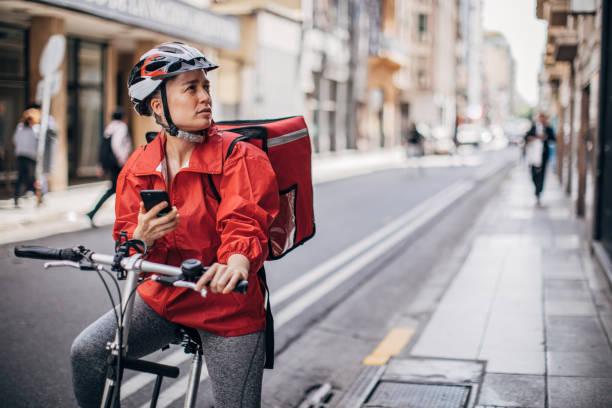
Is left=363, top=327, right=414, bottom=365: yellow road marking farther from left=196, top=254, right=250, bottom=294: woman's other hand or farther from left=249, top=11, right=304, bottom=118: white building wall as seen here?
left=249, top=11, right=304, bottom=118: white building wall

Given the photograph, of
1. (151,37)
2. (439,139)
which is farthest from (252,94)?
(439,139)

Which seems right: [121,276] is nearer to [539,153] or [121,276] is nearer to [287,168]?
[287,168]

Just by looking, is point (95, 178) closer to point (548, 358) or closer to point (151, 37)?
point (151, 37)

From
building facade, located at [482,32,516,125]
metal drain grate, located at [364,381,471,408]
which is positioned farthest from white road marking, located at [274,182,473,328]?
building facade, located at [482,32,516,125]

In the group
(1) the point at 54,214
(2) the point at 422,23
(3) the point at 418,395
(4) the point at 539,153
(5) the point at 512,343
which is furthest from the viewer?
(2) the point at 422,23

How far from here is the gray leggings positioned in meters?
2.49

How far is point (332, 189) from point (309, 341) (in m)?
12.7

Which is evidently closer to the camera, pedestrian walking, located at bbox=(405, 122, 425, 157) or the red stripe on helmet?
the red stripe on helmet

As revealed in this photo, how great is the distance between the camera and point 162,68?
249cm

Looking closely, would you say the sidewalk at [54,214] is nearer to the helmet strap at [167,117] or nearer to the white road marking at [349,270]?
the white road marking at [349,270]

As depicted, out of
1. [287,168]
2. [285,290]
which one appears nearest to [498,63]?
[285,290]

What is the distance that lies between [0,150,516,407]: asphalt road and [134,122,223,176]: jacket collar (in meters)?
2.27

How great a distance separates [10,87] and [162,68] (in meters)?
15.5

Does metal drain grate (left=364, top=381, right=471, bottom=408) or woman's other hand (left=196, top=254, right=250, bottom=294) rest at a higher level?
woman's other hand (left=196, top=254, right=250, bottom=294)
